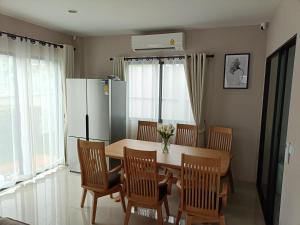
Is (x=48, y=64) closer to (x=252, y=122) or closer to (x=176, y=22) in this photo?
(x=176, y=22)

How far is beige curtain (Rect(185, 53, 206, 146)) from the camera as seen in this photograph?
3924 millimetres

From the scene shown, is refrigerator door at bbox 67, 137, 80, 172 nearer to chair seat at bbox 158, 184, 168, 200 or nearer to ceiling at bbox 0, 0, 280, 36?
ceiling at bbox 0, 0, 280, 36

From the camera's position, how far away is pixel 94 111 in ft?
13.4

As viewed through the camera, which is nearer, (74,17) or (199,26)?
(74,17)

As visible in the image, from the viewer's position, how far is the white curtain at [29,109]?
135 inches

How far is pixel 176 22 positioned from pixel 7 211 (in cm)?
349

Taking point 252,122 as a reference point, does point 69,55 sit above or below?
above

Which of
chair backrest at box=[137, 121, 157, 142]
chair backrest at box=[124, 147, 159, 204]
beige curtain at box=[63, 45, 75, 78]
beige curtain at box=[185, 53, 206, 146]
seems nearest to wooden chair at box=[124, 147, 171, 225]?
chair backrest at box=[124, 147, 159, 204]

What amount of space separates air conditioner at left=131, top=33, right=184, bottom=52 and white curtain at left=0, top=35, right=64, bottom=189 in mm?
1442

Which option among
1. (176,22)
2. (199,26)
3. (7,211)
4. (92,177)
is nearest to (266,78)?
(199,26)

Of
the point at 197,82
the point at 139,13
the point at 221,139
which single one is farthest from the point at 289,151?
the point at 139,13

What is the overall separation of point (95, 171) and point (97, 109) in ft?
4.90

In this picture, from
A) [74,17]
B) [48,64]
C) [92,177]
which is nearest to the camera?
[92,177]

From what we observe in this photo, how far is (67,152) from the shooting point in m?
4.47
